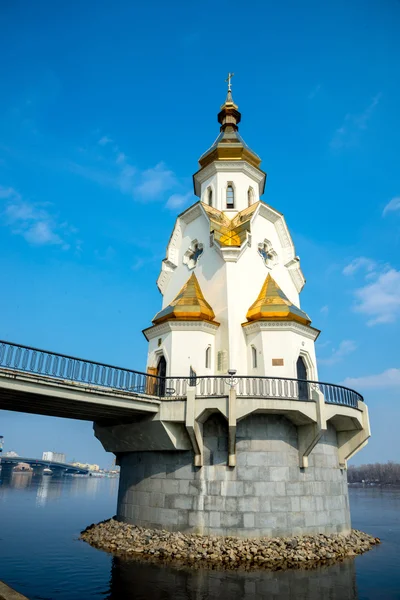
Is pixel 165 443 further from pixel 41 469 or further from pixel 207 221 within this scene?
pixel 41 469

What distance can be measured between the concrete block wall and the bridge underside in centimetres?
242

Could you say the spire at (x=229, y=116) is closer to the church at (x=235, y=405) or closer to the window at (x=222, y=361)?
the church at (x=235, y=405)

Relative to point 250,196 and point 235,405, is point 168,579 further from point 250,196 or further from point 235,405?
point 250,196

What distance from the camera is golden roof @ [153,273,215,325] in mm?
18266

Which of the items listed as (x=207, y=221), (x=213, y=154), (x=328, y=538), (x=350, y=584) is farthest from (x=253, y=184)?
(x=350, y=584)

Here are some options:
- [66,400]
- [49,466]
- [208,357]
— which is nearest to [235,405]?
[208,357]

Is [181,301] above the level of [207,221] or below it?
below

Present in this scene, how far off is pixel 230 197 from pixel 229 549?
1735cm

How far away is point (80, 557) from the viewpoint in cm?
1399

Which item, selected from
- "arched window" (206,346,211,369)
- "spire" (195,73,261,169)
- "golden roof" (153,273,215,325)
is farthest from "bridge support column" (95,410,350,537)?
"spire" (195,73,261,169)

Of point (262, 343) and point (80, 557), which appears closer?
point (80, 557)

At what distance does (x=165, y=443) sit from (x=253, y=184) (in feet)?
52.2

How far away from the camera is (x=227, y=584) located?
10.8 metres

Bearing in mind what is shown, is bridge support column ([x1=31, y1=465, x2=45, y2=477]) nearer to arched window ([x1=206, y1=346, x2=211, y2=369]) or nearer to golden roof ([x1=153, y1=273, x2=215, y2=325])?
golden roof ([x1=153, y1=273, x2=215, y2=325])
